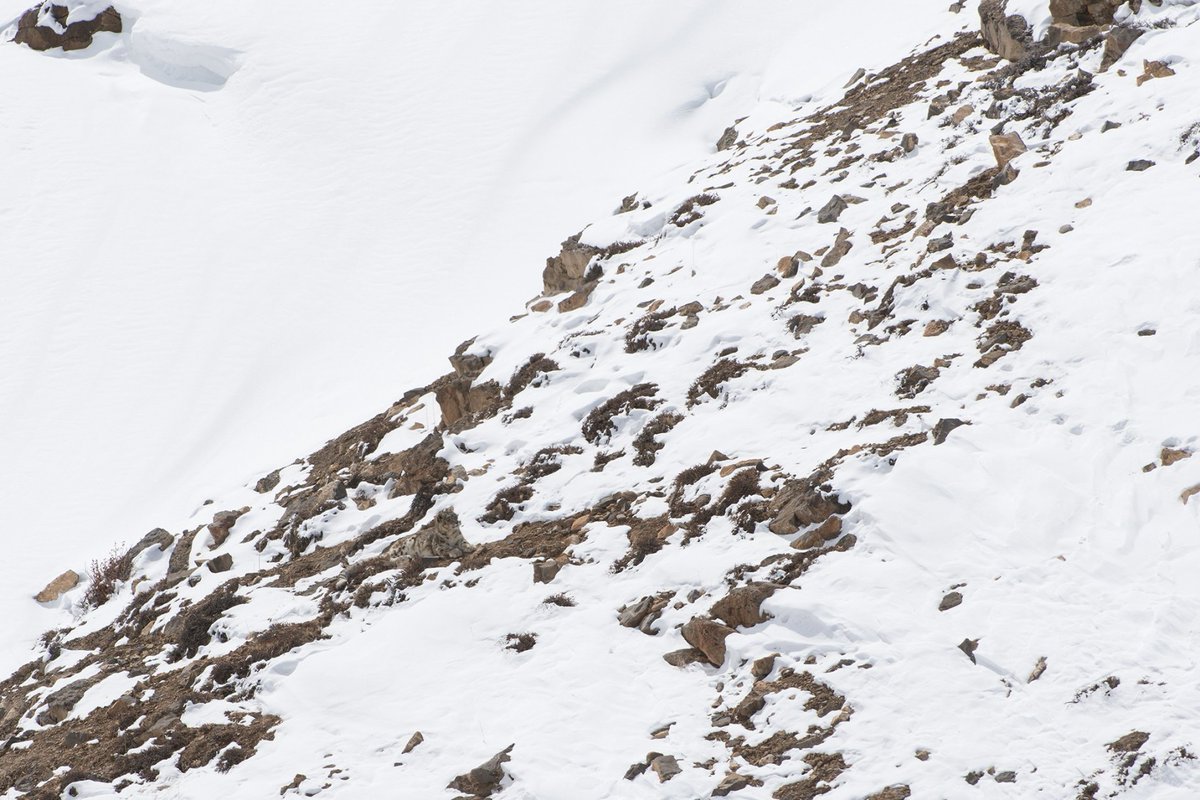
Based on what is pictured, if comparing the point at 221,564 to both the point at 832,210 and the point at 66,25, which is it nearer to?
the point at 832,210

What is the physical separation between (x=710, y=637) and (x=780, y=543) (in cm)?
120

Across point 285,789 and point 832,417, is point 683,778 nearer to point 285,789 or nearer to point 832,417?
point 285,789

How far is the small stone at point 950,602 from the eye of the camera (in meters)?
6.93

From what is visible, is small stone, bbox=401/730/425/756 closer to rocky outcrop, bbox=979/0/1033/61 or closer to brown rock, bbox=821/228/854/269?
brown rock, bbox=821/228/854/269

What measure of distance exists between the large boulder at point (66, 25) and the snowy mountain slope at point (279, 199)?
0.63 metres

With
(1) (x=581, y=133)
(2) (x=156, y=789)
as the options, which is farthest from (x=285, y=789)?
(1) (x=581, y=133)

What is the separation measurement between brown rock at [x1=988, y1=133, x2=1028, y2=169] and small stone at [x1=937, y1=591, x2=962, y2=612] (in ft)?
24.1

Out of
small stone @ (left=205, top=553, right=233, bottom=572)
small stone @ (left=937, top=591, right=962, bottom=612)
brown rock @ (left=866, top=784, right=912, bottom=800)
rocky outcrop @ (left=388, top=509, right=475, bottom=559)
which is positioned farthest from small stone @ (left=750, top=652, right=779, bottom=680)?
small stone @ (left=205, top=553, right=233, bottom=572)

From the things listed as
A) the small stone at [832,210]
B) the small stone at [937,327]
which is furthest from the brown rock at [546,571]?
the small stone at [832,210]

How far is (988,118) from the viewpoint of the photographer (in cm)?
1384

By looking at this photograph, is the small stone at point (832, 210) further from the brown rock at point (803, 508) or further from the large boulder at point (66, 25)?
the large boulder at point (66, 25)

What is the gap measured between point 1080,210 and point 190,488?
16.6 metres

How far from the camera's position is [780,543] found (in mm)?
8219

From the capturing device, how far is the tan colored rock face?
1548 cm
